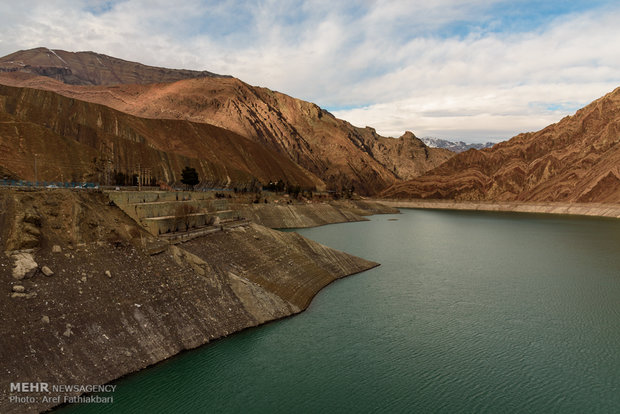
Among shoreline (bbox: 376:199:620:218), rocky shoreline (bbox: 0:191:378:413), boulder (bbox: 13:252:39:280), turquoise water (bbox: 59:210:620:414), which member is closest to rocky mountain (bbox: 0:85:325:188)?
rocky shoreline (bbox: 0:191:378:413)

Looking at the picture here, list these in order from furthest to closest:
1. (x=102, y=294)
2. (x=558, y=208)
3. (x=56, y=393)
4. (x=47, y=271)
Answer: (x=558, y=208) → (x=102, y=294) → (x=47, y=271) → (x=56, y=393)

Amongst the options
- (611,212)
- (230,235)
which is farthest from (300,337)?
(611,212)

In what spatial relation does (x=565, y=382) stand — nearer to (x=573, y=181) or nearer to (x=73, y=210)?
(x=73, y=210)

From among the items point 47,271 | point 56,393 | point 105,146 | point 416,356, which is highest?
point 105,146

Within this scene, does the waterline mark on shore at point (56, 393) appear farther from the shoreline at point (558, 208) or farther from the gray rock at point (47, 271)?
the shoreline at point (558, 208)

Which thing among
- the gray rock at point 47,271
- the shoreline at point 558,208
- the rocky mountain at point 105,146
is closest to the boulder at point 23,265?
the gray rock at point 47,271

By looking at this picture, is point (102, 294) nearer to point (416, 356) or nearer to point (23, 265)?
point (23, 265)

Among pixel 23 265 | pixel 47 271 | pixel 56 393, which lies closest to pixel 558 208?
pixel 47 271
